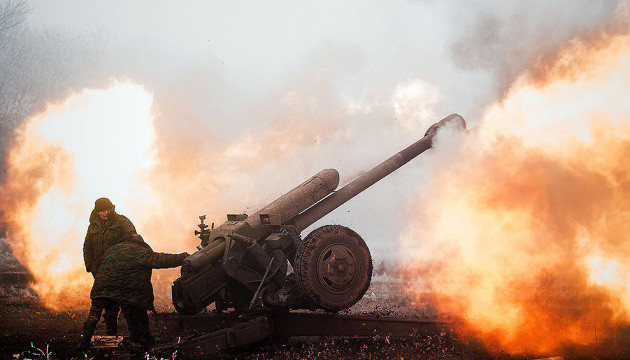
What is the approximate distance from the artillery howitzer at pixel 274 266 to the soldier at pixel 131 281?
0.61 meters

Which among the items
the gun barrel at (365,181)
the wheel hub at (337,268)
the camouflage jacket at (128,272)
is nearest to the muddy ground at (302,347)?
the camouflage jacket at (128,272)

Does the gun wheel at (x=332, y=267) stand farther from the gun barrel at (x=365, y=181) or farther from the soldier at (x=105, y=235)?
the soldier at (x=105, y=235)

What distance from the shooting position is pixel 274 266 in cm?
780

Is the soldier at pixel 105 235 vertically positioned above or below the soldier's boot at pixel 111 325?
above

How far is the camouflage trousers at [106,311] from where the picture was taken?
6.32 metres

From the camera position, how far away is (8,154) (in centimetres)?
3125

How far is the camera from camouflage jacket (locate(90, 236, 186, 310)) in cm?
653

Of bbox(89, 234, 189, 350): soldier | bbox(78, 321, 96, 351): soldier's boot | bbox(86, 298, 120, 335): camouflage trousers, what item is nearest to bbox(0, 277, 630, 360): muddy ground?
bbox(78, 321, 96, 351): soldier's boot

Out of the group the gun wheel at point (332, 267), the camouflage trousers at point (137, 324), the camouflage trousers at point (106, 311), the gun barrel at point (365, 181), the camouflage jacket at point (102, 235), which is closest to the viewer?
the camouflage trousers at point (106, 311)

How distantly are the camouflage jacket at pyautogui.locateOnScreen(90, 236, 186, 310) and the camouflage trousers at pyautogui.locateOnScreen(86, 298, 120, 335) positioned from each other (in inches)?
5.6

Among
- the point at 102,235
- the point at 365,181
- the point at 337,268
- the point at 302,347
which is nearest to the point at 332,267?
the point at 337,268

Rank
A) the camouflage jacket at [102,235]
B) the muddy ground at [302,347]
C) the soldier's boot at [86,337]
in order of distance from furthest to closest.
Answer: the camouflage jacket at [102,235]
the muddy ground at [302,347]
the soldier's boot at [86,337]

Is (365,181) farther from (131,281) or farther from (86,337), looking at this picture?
(86,337)

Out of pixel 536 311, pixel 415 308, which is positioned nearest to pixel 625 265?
pixel 536 311
